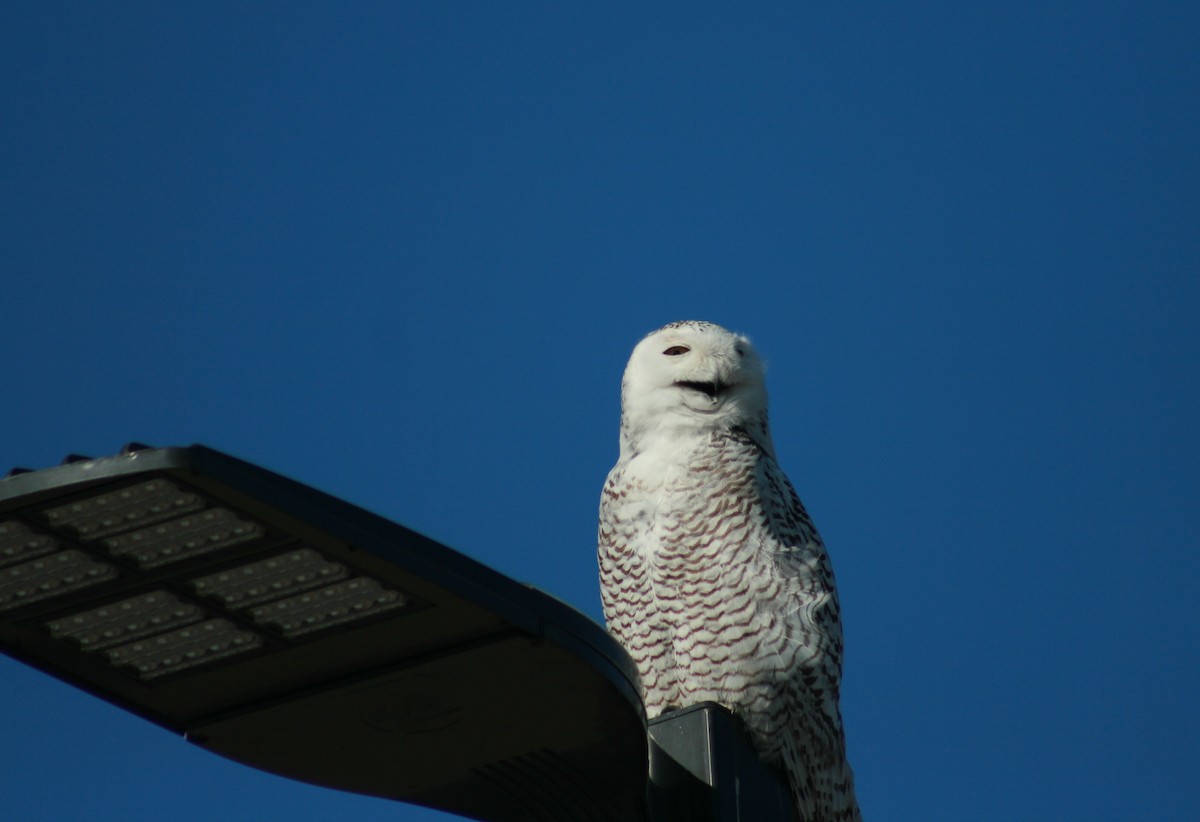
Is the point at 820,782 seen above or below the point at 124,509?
above

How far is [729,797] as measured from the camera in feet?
11.0

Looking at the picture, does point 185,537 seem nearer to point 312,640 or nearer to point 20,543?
point 20,543

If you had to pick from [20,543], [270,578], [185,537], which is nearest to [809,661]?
[270,578]

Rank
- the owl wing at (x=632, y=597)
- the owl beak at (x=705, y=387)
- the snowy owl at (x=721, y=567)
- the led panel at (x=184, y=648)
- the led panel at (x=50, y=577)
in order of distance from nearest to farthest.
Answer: the led panel at (x=50, y=577) → the led panel at (x=184, y=648) → the snowy owl at (x=721, y=567) → the owl wing at (x=632, y=597) → the owl beak at (x=705, y=387)

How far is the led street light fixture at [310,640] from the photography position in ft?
7.61

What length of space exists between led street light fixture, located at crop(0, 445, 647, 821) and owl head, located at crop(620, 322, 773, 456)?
270cm

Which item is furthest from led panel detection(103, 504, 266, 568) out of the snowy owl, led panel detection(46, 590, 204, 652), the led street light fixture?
the snowy owl

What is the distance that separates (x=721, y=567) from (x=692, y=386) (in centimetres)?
64

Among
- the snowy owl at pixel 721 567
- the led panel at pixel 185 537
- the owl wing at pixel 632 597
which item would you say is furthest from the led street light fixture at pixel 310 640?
the owl wing at pixel 632 597

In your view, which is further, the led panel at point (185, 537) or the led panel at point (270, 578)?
the led panel at point (270, 578)

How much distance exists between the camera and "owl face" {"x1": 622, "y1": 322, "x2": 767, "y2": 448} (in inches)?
224

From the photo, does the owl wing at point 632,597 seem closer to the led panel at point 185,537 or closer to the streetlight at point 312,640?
the streetlight at point 312,640

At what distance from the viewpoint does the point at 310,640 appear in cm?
267

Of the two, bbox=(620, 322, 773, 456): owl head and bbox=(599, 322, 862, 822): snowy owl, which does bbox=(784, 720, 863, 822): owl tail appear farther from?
bbox=(620, 322, 773, 456): owl head
